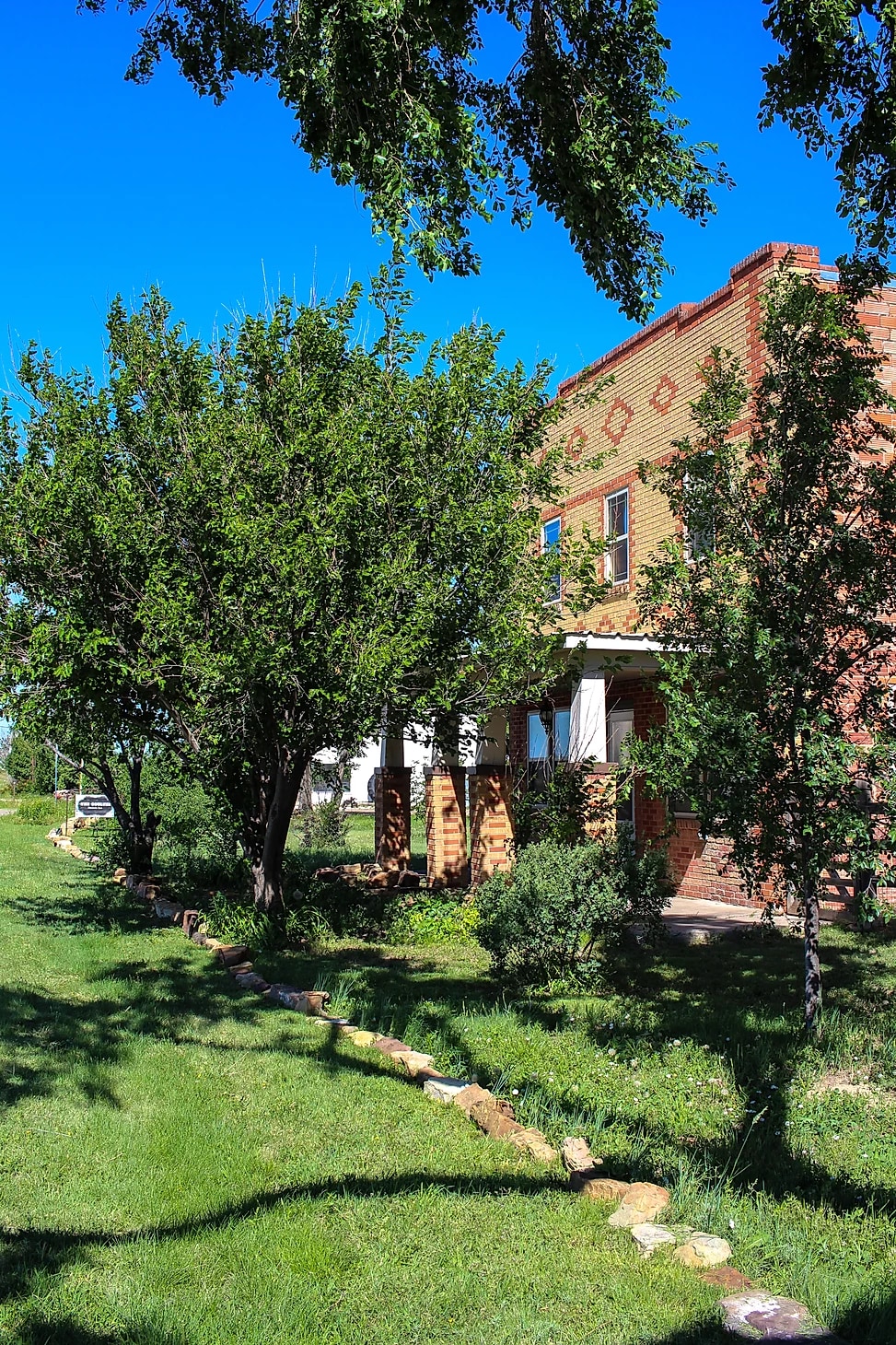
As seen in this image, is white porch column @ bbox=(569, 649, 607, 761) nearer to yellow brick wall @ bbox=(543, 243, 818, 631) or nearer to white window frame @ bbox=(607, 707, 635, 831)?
yellow brick wall @ bbox=(543, 243, 818, 631)

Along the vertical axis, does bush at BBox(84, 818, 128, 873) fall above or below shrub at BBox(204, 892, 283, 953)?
above

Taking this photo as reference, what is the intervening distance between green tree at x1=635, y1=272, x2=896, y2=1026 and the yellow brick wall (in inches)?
204

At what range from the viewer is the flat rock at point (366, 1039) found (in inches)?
267

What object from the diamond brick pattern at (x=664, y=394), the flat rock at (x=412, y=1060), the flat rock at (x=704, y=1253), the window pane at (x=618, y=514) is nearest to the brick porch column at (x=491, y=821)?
the window pane at (x=618, y=514)

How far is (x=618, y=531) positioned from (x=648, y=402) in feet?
6.11

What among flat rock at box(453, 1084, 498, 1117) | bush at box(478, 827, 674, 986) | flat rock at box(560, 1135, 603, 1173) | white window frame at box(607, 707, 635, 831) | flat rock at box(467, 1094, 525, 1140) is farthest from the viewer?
white window frame at box(607, 707, 635, 831)

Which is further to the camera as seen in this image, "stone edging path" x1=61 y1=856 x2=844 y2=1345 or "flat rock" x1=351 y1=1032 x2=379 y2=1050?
"flat rock" x1=351 y1=1032 x2=379 y2=1050

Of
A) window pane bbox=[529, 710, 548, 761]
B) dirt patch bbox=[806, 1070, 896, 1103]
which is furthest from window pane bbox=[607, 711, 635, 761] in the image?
dirt patch bbox=[806, 1070, 896, 1103]

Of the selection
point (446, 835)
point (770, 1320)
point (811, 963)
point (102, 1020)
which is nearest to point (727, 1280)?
point (770, 1320)

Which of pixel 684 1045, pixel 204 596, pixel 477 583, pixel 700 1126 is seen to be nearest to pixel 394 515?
pixel 477 583

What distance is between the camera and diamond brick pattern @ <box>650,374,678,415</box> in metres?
14.5

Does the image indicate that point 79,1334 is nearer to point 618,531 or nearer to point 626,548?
point 626,548

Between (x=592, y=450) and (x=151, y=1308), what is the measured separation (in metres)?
14.8

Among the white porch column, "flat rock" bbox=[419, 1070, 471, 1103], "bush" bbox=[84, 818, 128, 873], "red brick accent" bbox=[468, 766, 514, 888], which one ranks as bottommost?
"flat rock" bbox=[419, 1070, 471, 1103]
